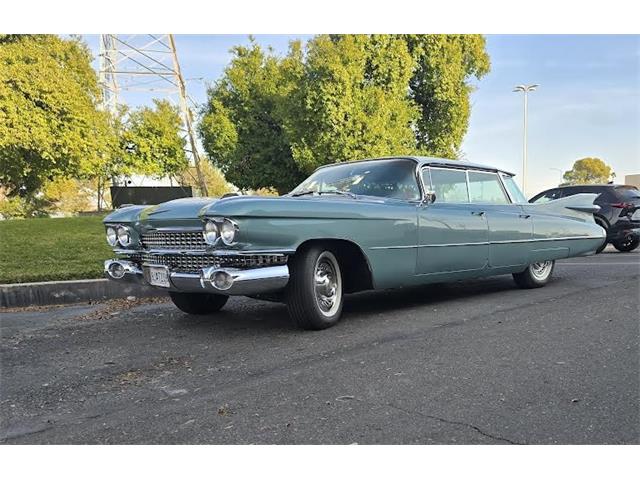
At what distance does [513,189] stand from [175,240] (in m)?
4.37

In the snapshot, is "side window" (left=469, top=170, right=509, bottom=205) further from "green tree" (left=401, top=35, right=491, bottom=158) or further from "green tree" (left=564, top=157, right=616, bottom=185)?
"green tree" (left=564, top=157, right=616, bottom=185)

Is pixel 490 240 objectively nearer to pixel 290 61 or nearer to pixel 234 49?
pixel 290 61

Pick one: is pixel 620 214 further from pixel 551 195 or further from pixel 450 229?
pixel 450 229

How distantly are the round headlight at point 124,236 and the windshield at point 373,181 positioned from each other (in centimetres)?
171

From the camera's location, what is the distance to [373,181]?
542 centimetres

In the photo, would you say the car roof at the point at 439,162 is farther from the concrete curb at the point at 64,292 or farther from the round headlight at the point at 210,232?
the concrete curb at the point at 64,292

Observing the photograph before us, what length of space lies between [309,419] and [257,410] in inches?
12.3

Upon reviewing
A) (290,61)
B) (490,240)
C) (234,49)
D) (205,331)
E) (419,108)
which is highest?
(234,49)

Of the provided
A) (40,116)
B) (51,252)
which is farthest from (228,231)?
(40,116)

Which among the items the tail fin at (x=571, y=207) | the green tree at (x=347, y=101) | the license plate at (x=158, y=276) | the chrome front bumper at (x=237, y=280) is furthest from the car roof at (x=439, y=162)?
the green tree at (x=347, y=101)

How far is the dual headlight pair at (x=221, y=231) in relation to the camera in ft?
13.1

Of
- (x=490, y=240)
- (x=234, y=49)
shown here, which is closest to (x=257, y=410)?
(x=490, y=240)

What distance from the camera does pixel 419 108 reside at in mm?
27859

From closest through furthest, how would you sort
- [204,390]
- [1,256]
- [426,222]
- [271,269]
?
[204,390] < [271,269] < [426,222] < [1,256]
